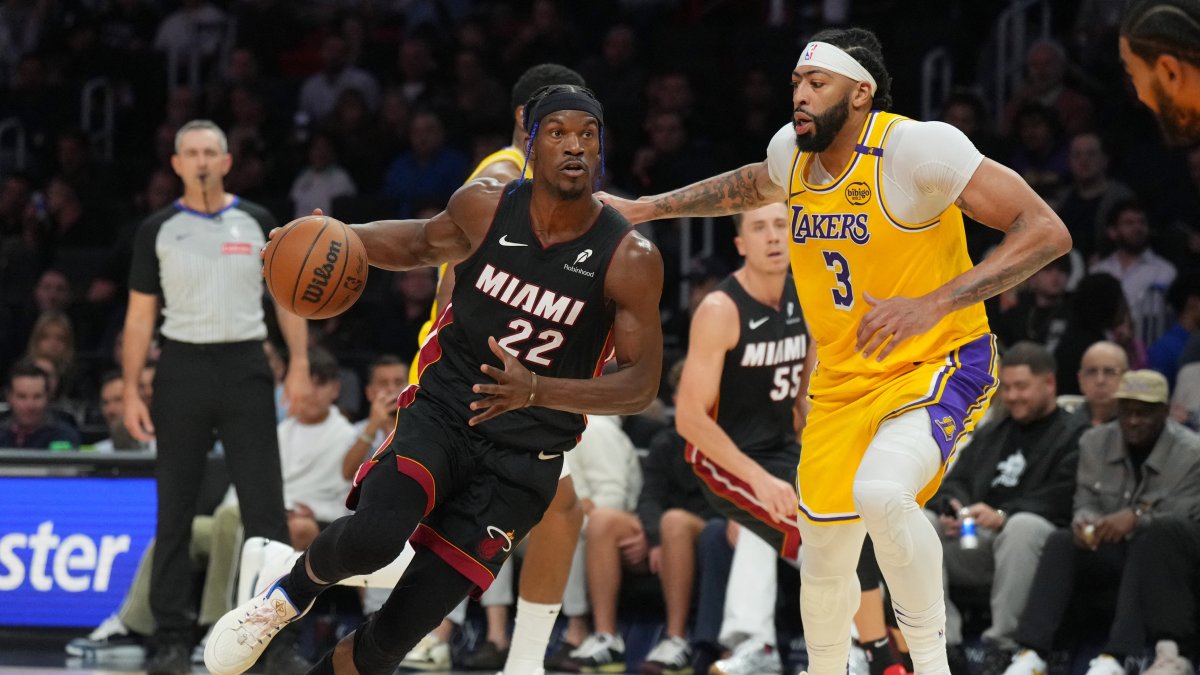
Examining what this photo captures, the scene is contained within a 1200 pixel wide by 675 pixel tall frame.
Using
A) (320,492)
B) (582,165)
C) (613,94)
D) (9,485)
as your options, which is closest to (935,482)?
(582,165)

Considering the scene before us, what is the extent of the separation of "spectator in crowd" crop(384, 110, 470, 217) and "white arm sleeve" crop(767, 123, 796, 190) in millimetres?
7207

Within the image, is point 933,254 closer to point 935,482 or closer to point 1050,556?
point 935,482

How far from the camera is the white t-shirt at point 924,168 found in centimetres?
515

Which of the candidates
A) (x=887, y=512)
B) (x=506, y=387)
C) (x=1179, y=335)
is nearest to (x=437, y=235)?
(x=506, y=387)

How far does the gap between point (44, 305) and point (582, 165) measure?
8181mm

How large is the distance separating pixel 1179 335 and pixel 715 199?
477 cm

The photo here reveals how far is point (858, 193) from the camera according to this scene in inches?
209

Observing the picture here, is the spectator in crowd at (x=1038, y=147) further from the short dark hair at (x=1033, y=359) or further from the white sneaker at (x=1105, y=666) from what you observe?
the white sneaker at (x=1105, y=666)

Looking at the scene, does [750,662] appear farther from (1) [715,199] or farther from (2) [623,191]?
(2) [623,191]

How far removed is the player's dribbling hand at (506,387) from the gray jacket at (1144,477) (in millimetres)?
3938

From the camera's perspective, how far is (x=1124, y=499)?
Result: 786 cm

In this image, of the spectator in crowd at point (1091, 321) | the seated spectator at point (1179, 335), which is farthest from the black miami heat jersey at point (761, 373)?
the seated spectator at point (1179, 335)

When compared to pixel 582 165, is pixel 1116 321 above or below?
below

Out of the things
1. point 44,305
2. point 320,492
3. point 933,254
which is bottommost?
point 320,492
